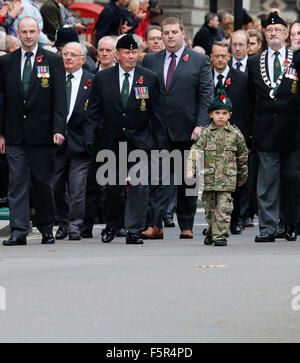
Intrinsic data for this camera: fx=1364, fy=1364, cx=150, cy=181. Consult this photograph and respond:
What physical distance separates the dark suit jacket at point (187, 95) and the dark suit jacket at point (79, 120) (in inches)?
36.4

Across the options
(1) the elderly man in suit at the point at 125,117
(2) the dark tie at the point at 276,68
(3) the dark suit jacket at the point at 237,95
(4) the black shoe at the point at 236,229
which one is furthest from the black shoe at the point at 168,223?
(2) the dark tie at the point at 276,68

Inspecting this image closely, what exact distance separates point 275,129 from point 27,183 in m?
2.56

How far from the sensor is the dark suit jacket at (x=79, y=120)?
14.8 meters

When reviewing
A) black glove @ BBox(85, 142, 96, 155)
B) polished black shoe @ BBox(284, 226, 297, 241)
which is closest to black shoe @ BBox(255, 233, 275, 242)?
polished black shoe @ BBox(284, 226, 297, 241)

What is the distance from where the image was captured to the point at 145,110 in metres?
14.0

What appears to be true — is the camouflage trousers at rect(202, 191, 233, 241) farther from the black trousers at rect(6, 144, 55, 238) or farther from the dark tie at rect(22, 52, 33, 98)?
the dark tie at rect(22, 52, 33, 98)

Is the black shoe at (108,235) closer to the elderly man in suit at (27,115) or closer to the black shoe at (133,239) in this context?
the black shoe at (133,239)

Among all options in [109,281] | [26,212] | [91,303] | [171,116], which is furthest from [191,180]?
[91,303]

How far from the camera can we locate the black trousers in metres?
13.5

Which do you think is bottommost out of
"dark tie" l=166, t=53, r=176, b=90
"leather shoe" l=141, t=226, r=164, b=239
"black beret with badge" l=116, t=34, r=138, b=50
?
"leather shoe" l=141, t=226, r=164, b=239

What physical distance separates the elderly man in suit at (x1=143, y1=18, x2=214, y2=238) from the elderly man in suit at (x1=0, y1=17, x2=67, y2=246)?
1.53 m

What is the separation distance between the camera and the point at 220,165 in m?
13.5
